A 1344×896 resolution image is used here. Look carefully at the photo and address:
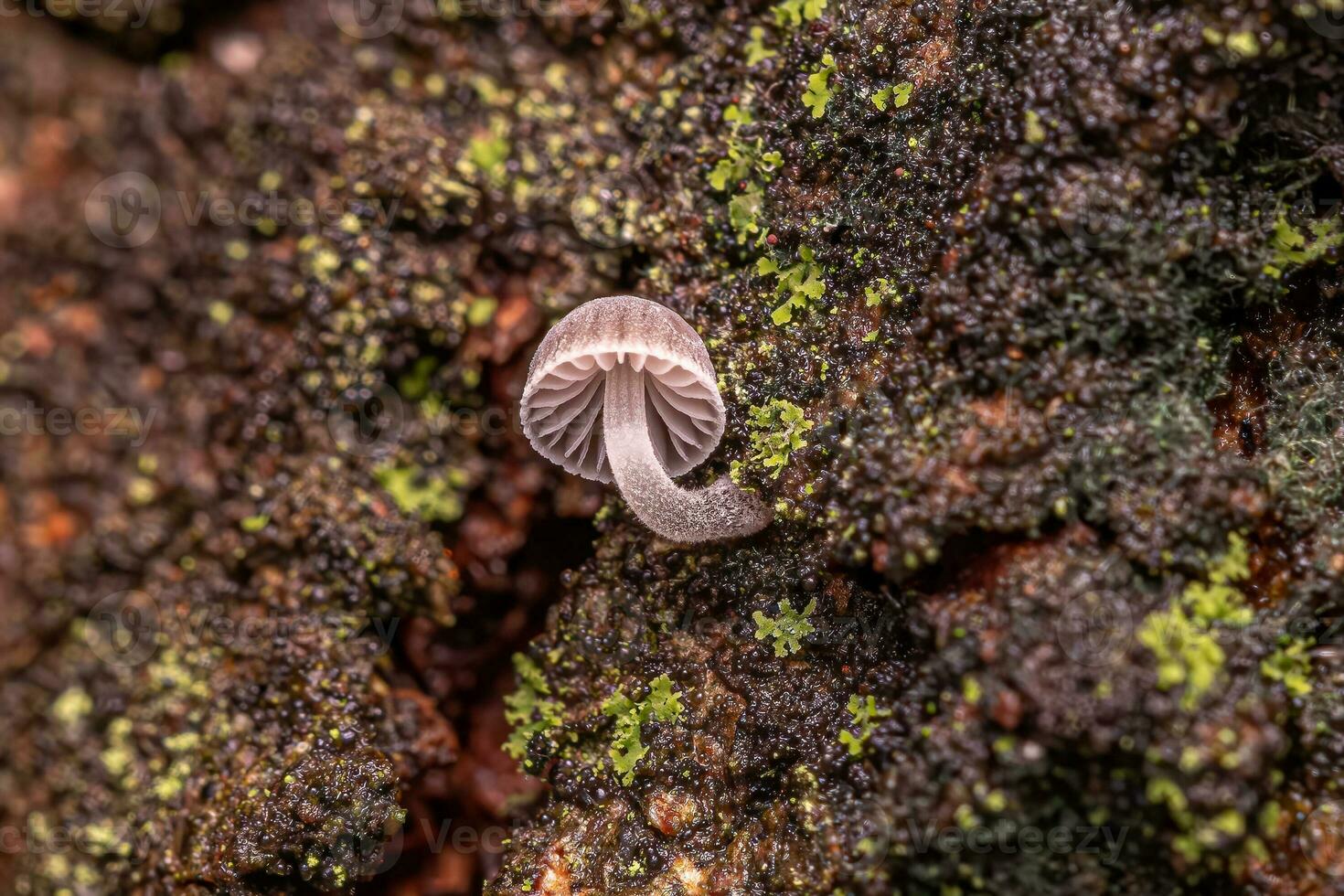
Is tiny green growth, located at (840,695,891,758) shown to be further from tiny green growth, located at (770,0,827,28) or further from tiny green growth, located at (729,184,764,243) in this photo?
tiny green growth, located at (770,0,827,28)

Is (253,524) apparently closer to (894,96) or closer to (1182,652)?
(894,96)

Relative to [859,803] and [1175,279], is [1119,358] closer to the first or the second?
[1175,279]

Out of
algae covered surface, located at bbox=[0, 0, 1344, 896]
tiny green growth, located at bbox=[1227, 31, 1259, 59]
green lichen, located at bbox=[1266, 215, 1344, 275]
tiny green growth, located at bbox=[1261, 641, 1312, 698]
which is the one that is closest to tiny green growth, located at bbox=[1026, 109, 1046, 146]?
algae covered surface, located at bbox=[0, 0, 1344, 896]

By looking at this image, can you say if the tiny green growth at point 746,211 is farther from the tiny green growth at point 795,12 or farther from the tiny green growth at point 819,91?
the tiny green growth at point 795,12

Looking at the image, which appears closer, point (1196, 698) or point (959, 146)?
point (1196, 698)

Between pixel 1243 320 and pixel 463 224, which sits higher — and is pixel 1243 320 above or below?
above

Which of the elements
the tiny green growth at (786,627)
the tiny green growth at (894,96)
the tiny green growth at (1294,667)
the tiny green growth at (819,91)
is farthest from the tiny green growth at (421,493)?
the tiny green growth at (1294,667)

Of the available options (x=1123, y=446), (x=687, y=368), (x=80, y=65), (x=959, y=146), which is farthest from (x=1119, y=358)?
(x=80, y=65)

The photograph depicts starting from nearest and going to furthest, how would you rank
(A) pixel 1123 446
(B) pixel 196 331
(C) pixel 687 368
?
(A) pixel 1123 446
(C) pixel 687 368
(B) pixel 196 331
